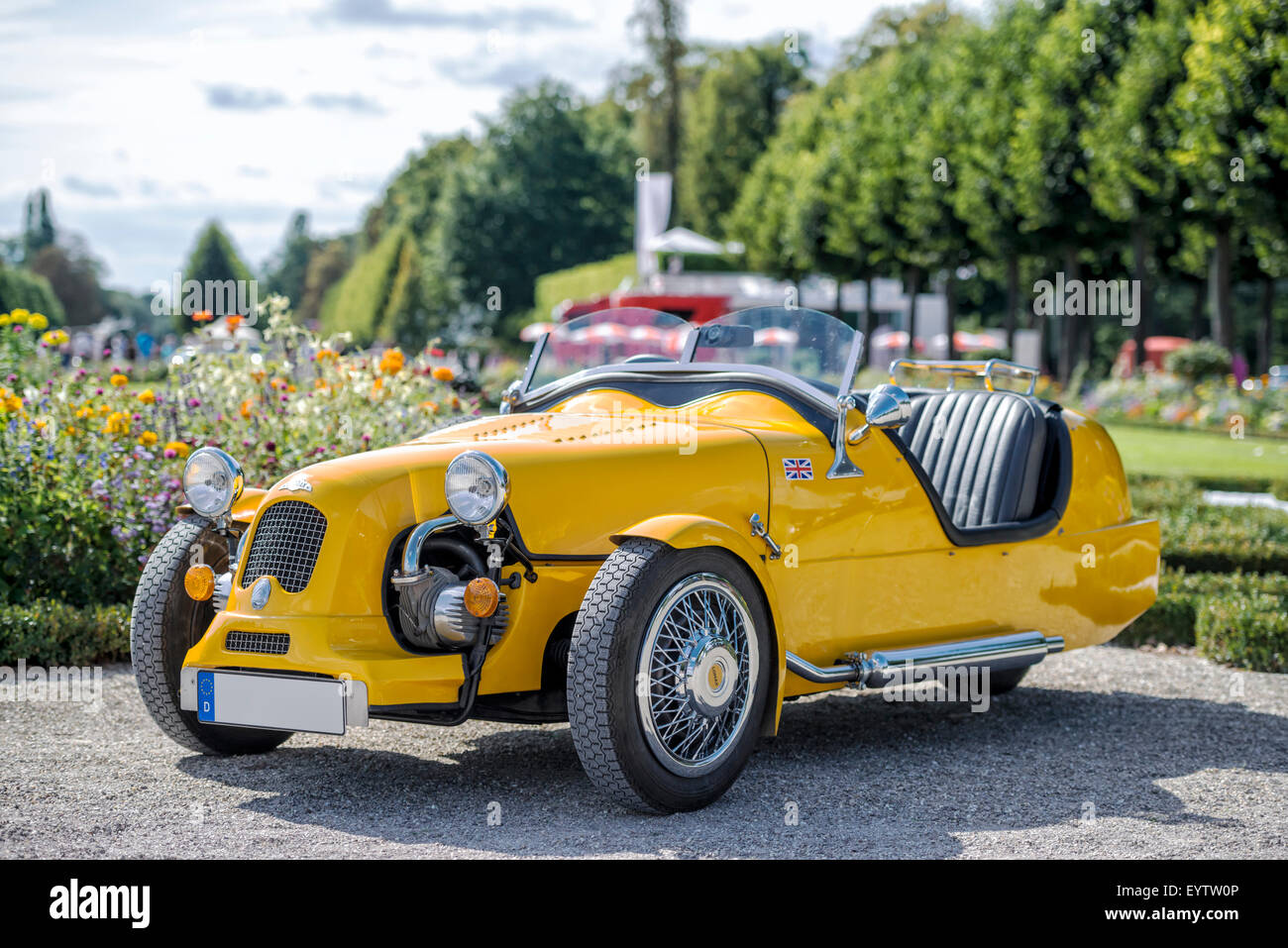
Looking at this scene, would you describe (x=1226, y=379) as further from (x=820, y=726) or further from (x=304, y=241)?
(x=304, y=241)

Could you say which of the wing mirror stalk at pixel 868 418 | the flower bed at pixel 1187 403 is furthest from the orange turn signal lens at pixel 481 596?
the flower bed at pixel 1187 403

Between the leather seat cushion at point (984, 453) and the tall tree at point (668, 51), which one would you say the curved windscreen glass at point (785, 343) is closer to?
the leather seat cushion at point (984, 453)

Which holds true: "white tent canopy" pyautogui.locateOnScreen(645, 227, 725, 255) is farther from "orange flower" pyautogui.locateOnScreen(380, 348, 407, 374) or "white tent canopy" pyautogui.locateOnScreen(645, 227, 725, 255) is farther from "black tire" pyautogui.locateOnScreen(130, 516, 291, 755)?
"black tire" pyautogui.locateOnScreen(130, 516, 291, 755)

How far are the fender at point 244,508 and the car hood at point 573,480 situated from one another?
2.05 ft

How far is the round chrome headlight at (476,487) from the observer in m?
4.65

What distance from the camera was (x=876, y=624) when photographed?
5.78 metres

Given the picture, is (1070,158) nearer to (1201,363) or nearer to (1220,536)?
(1201,363)

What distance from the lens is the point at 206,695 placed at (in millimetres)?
4828

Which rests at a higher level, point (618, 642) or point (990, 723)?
point (618, 642)

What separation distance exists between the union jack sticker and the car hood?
11cm

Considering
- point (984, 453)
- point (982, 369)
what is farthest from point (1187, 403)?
point (984, 453)

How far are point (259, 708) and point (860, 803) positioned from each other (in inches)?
81.9

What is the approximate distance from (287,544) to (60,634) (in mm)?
2804

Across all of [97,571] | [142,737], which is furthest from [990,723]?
[97,571]
